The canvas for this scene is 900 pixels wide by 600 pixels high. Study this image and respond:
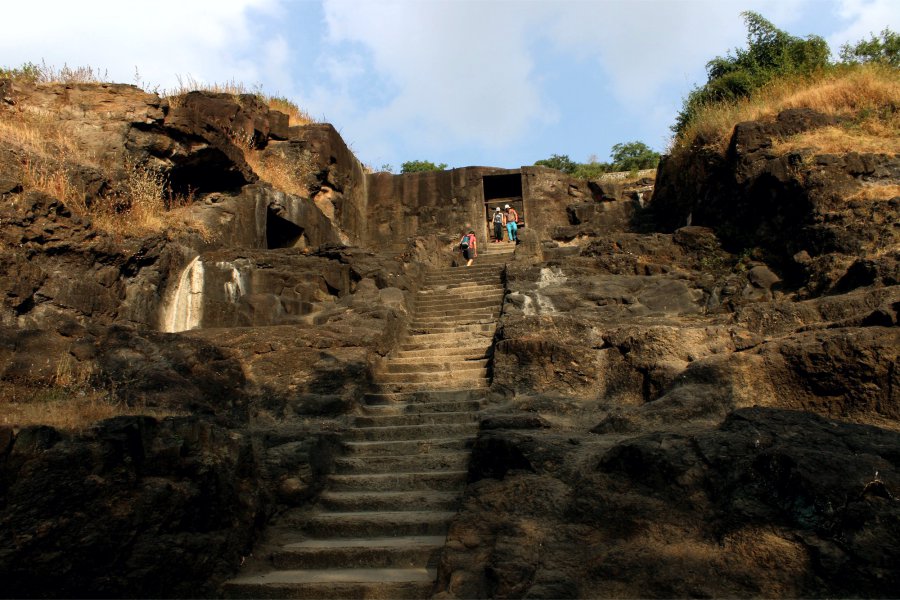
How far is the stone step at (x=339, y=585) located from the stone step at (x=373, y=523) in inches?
20.7

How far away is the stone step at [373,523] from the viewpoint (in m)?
5.31

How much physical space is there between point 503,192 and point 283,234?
1186 cm

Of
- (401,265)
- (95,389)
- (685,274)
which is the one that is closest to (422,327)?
(401,265)

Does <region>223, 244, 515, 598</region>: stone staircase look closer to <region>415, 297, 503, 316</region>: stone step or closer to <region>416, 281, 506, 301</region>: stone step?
<region>415, 297, 503, 316</region>: stone step

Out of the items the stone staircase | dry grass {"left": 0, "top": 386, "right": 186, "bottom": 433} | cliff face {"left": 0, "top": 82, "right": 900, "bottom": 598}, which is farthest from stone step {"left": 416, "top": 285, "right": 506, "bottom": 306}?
dry grass {"left": 0, "top": 386, "right": 186, "bottom": 433}

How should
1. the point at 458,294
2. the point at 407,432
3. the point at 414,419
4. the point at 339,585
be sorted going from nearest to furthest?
1. the point at 339,585
2. the point at 407,432
3. the point at 414,419
4. the point at 458,294

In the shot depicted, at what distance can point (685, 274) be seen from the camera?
10969mm

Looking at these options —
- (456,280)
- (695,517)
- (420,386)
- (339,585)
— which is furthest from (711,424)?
(456,280)

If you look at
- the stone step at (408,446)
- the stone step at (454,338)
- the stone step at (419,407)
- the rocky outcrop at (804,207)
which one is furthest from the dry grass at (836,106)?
the stone step at (408,446)

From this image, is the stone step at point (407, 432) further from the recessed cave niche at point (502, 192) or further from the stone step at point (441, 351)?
the recessed cave niche at point (502, 192)

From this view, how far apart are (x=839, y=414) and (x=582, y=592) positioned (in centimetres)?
319

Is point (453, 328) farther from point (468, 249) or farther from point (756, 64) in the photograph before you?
point (756, 64)

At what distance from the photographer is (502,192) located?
2527 centimetres

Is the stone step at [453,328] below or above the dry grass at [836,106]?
below
